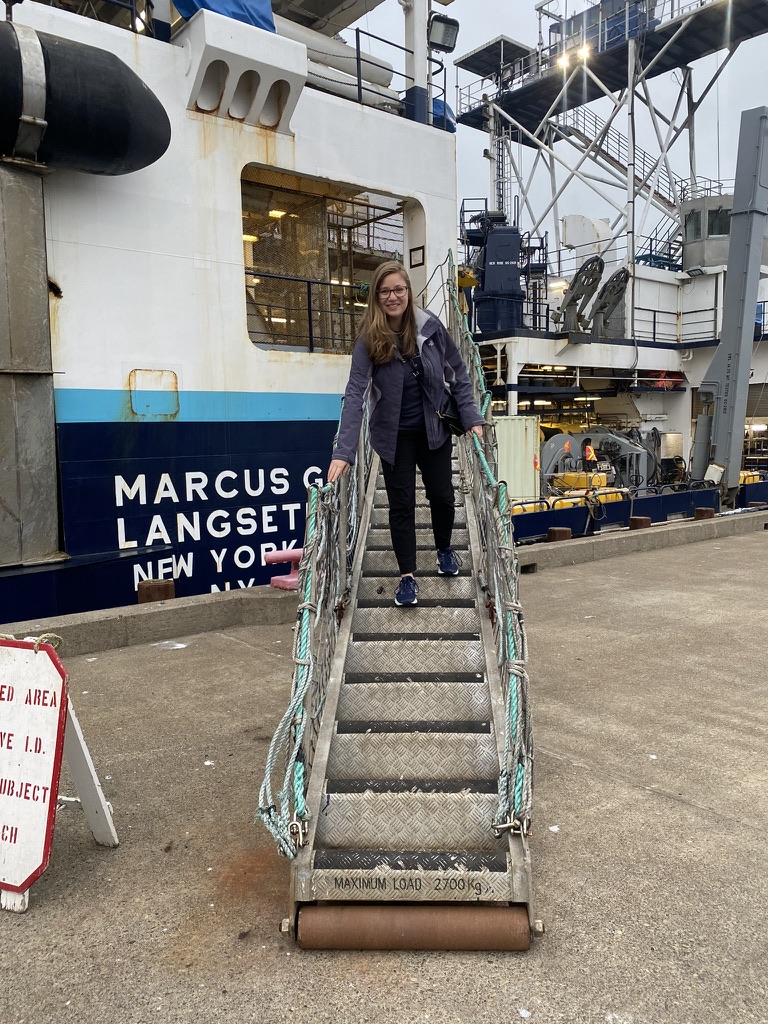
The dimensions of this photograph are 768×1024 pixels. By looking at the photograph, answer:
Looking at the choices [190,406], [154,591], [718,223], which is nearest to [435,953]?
[154,591]

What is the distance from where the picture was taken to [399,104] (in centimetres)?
1006

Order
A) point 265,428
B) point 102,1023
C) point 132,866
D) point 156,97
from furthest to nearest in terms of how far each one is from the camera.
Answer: point 265,428 < point 156,97 < point 132,866 < point 102,1023

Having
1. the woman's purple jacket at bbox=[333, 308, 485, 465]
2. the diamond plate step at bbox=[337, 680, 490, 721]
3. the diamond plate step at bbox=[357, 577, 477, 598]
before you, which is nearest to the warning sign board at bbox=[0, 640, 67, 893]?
the diamond plate step at bbox=[337, 680, 490, 721]

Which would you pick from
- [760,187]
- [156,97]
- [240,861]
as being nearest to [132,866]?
[240,861]

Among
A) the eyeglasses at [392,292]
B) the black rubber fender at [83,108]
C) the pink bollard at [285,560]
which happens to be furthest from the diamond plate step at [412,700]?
the black rubber fender at [83,108]

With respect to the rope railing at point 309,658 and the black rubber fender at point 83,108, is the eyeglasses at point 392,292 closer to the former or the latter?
the rope railing at point 309,658

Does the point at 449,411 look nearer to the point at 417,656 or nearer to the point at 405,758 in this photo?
the point at 417,656

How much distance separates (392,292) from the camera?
12.2 feet

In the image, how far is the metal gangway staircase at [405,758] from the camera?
2295 mm

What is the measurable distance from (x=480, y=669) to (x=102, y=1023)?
2.08 meters

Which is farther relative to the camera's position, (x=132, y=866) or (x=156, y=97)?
(x=156, y=97)

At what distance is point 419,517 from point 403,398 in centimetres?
202

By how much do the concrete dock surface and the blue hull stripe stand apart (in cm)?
289

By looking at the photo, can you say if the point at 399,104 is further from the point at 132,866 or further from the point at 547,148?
the point at 547,148
